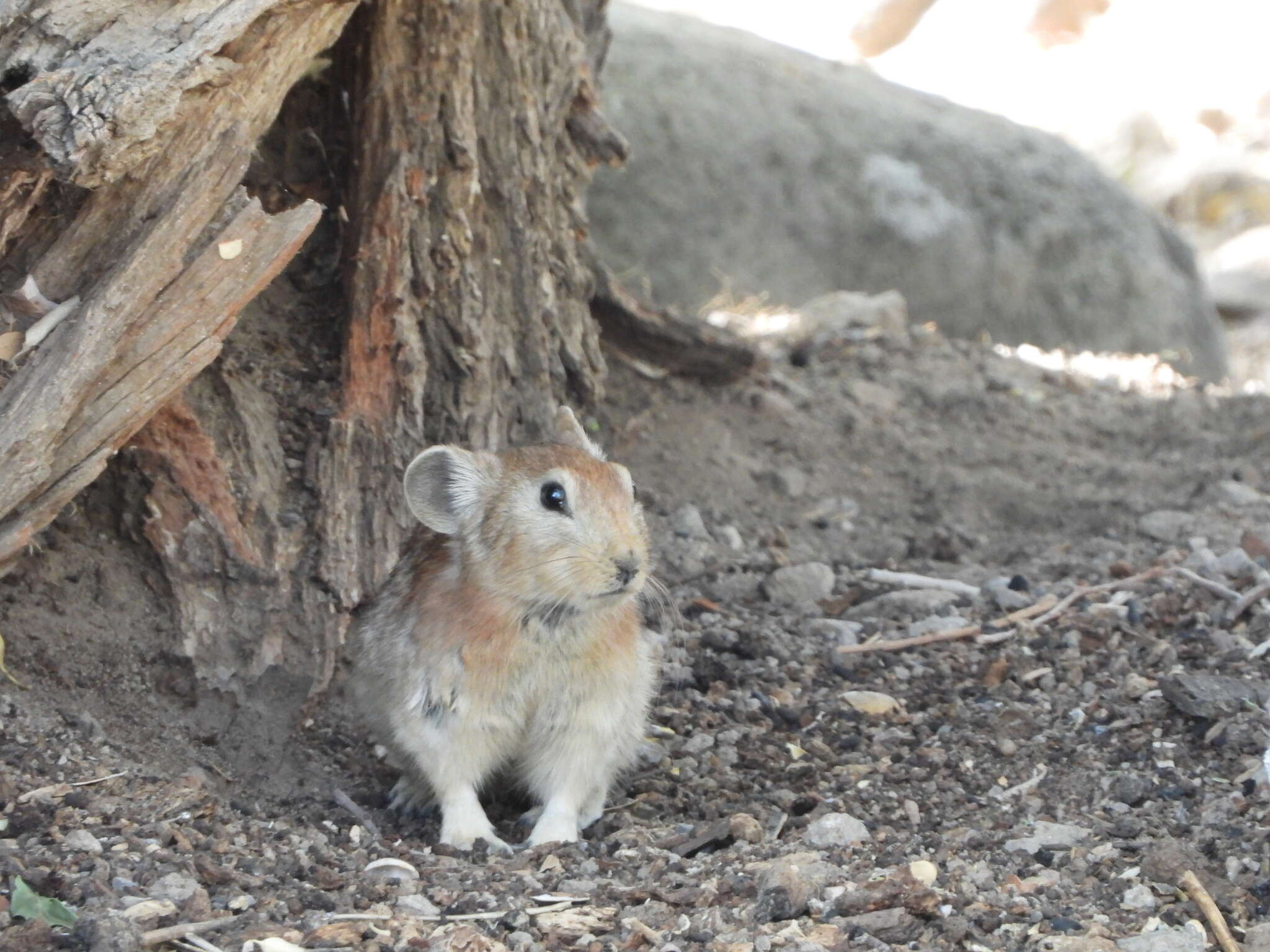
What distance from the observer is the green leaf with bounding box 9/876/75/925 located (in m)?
3.80

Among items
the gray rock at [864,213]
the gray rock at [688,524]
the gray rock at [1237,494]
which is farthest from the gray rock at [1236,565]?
the gray rock at [864,213]

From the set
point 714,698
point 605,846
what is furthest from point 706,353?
point 605,846

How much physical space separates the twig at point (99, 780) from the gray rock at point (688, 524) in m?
3.36

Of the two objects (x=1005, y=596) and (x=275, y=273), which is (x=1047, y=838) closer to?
(x=1005, y=596)

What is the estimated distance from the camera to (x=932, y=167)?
13094 mm

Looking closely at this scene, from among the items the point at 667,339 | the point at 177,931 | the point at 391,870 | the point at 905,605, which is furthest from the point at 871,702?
the point at 177,931

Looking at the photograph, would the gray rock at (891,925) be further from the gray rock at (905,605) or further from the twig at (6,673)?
the twig at (6,673)

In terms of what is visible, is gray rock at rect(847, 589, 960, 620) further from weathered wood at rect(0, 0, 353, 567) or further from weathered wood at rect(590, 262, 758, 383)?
weathered wood at rect(0, 0, 353, 567)

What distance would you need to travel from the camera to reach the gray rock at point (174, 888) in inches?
159

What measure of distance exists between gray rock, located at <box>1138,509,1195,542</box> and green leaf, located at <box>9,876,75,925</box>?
5.58 m

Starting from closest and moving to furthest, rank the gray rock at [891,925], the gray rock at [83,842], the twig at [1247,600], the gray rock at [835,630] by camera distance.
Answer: the gray rock at [891,925]
the gray rock at [83,842]
the twig at [1247,600]
the gray rock at [835,630]

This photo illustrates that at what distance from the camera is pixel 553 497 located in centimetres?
528

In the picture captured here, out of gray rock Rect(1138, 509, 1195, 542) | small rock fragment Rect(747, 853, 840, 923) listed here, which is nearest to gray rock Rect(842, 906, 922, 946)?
small rock fragment Rect(747, 853, 840, 923)

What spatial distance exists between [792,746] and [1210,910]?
199 cm
